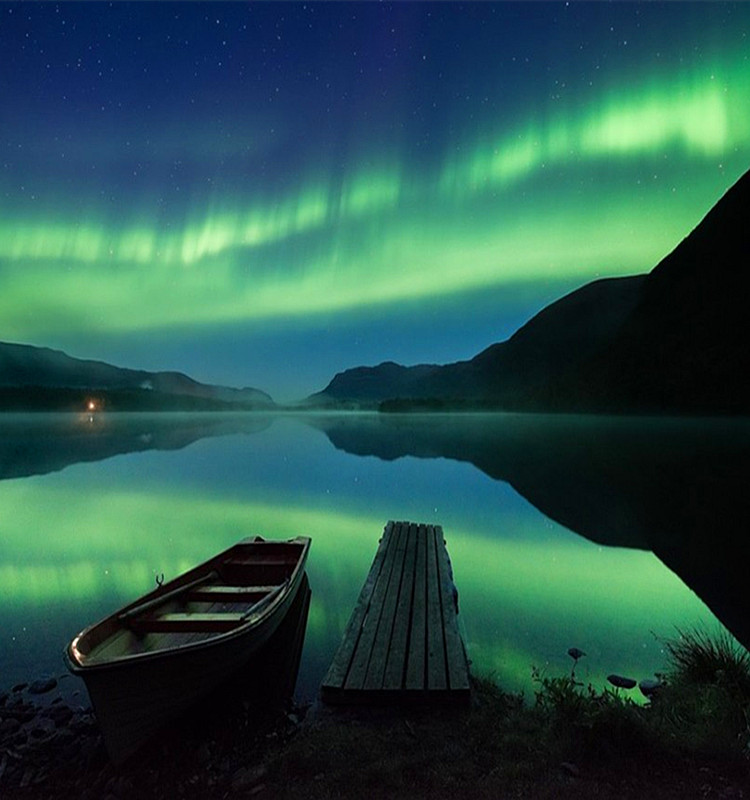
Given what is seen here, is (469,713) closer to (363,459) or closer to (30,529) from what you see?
(30,529)

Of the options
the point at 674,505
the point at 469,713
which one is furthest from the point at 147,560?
the point at 674,505

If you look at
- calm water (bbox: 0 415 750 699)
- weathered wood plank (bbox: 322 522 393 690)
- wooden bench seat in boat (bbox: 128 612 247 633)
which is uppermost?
wooden bench seat in boat (bbox: 128 612 247 633)

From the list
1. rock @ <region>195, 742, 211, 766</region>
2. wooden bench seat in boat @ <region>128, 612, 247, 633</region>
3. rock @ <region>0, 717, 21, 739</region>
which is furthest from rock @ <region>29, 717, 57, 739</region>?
rock @ <region>195, 742, 211, 766</region>

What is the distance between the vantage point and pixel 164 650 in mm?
7352

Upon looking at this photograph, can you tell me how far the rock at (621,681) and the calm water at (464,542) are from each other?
0.87 feet

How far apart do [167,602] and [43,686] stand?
94.8 inches

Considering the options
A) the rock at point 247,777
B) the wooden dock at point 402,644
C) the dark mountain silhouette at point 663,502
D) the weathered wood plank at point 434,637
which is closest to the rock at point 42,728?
the rock at point 247,777

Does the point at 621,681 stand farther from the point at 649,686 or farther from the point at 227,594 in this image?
the point at 227,594

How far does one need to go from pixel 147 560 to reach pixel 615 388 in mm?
204998

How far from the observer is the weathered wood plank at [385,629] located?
341 inches

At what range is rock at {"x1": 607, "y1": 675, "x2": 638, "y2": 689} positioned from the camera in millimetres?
9492

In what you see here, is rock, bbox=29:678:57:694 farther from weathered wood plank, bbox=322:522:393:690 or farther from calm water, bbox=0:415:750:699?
weathered wood plank, bbox=322:522:393:690

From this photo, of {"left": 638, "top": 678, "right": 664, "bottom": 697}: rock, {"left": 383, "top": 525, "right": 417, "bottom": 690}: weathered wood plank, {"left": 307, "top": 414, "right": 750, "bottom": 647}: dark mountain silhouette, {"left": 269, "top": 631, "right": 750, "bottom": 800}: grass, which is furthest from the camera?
{"left": 307, "top": 414, "right": 750, "bottom": 647}: dark mountain silhouette

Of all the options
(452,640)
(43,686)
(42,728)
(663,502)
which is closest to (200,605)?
(43,686)
